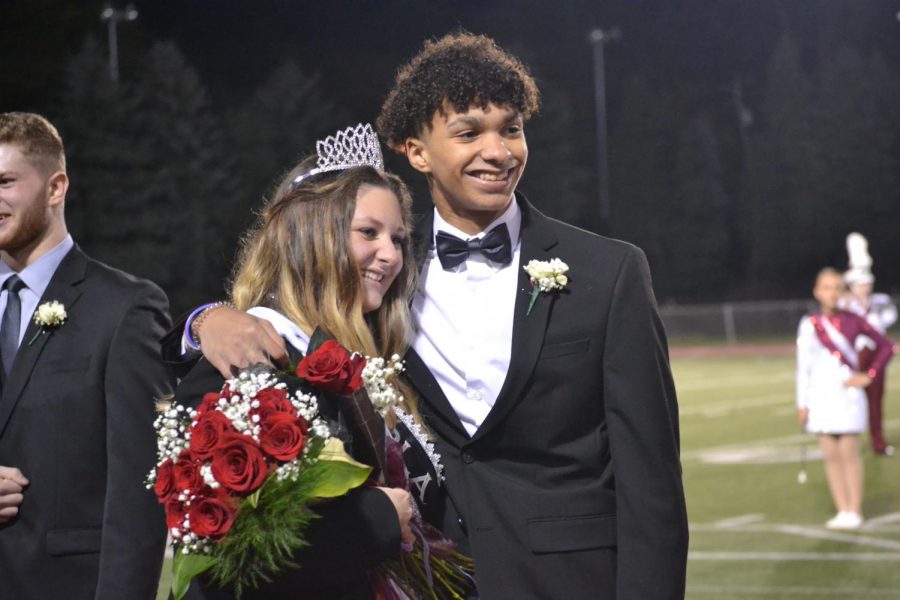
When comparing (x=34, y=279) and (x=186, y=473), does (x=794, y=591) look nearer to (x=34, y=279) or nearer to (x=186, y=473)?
(x=34, y=279)

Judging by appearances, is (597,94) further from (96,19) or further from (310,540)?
(310,540)

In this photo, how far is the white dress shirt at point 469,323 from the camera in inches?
146

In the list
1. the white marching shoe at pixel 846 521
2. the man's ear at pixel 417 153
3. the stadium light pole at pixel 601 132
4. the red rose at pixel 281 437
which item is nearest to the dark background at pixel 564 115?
the stadium light pole at pixel 601 132

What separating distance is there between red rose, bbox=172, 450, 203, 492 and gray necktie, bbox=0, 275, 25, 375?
1.53m

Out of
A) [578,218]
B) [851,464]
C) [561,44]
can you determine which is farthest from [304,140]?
[851,464]

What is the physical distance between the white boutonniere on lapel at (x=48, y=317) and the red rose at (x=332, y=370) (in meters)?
1.48

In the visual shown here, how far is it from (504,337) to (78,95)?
3313 cm

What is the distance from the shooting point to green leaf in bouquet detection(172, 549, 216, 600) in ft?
9.62

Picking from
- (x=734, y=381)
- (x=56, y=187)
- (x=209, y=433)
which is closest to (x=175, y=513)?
(x=209, y=433)

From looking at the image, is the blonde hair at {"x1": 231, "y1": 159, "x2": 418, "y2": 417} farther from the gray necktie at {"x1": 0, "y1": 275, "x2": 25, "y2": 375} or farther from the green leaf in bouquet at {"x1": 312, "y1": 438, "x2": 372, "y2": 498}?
the gray necktie at {"x1": 0, "y1": 275, "x2": 25, "y2": 375}

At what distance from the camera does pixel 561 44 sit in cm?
6531

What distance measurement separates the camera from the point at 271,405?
3.01 m

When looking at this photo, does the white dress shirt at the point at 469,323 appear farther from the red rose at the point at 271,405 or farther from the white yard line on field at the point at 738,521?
the white yard line on field at the point at 738,521

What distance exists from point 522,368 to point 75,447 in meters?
1.48
